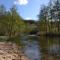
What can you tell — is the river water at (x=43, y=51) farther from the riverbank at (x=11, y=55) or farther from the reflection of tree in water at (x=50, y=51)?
the riverbank at (x=11, y=55)

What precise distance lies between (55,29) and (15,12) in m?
16.0

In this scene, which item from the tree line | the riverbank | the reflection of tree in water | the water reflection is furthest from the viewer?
the tree line

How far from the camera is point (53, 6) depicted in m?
59.9

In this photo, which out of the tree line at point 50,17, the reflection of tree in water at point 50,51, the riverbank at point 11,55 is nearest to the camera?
the riverbank at point 11,55

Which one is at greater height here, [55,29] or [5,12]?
[5,12]

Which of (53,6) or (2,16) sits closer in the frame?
(2,16)

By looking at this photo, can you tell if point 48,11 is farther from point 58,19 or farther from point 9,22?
point 9,22

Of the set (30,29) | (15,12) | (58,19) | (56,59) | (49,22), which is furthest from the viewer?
(30,29)

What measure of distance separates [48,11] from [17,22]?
44.4 ft

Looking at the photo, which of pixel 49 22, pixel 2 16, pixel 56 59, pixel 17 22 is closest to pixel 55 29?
pixel 49 22

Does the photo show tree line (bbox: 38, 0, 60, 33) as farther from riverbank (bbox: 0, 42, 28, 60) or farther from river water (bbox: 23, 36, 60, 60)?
riverbank (bbox: 0, 42, 28, 60)

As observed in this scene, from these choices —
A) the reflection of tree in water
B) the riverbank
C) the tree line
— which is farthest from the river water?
the tree line

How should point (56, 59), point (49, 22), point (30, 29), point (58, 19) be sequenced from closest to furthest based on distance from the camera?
point (56, 59) → point (58, 19) → point (49, 22) → point (30, 29)

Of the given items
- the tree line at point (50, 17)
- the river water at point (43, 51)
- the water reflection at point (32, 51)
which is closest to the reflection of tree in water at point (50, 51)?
the river water at point (43, 51)
